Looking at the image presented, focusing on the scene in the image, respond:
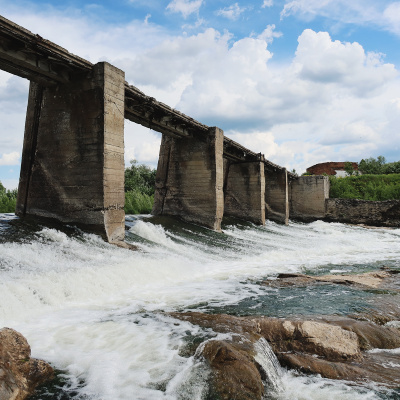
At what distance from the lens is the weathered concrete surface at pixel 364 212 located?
2453 cm

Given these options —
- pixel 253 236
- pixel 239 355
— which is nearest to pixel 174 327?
pixel 239 355

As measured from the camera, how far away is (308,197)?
2748cm

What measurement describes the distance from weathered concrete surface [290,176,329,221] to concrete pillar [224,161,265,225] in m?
8.57

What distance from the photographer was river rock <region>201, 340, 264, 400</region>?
2.64 meters

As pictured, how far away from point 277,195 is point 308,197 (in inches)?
186

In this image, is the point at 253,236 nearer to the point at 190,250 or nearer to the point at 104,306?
the point at 190,250

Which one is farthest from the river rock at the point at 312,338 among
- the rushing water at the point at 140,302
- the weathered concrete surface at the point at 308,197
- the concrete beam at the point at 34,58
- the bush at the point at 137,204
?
the weathered concrete surface at the point at 308,197

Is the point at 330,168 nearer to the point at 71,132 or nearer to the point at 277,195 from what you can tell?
the point at 277,195

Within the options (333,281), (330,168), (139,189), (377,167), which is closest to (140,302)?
(333,281)

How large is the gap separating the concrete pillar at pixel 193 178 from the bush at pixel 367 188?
1841 centimetres

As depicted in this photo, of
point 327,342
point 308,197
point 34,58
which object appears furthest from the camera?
point 308,197

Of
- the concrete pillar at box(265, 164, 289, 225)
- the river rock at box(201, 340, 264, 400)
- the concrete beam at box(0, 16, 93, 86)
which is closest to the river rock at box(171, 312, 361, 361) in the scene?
the river rock at box(201, 340, 264, 400)

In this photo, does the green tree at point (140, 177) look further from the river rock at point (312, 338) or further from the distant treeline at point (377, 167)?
the distant treeline at point (377, 167)

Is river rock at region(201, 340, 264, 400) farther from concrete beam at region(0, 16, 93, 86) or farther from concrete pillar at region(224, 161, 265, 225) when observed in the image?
concrete pillar at region(224, 161, 265, 225)
